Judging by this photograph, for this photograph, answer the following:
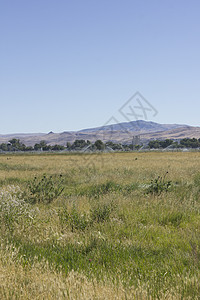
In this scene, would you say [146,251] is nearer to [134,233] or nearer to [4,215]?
[134,233]

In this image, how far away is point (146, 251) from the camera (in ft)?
17.5

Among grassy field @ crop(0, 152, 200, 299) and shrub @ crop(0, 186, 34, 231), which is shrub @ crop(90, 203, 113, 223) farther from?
shrub @ crop(0, 186, 34, 231)

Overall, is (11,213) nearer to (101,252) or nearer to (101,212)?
(101,212)

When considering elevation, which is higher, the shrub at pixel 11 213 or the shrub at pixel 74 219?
the shrub at pixel 11 213

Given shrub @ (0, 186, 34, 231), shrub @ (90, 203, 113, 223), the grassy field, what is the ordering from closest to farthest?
the grassy field
shrub @ (0, 186, 34, 231)
shrub @ (90, 203, 113, 223)

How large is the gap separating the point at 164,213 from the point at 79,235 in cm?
240

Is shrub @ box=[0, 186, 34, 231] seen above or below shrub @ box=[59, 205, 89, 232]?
above

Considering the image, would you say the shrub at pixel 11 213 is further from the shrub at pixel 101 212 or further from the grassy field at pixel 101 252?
the shrub at pixel 101 212

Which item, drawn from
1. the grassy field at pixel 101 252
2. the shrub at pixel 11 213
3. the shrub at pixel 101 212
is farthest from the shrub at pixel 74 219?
the shrub at pixel 11 213

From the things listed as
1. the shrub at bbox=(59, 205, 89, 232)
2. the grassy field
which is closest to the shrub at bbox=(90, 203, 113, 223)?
the grassy field

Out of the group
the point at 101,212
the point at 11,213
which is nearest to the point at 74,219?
the point at 101,212

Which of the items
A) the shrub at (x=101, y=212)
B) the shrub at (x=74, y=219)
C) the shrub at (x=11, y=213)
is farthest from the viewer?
the shrub at (x=101, y=212)

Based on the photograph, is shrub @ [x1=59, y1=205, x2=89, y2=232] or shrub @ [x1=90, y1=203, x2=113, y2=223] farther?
shrub @ [x1=90, y1=203, x2=113, y2=223]

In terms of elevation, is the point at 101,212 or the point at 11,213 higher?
the point at 11,213
